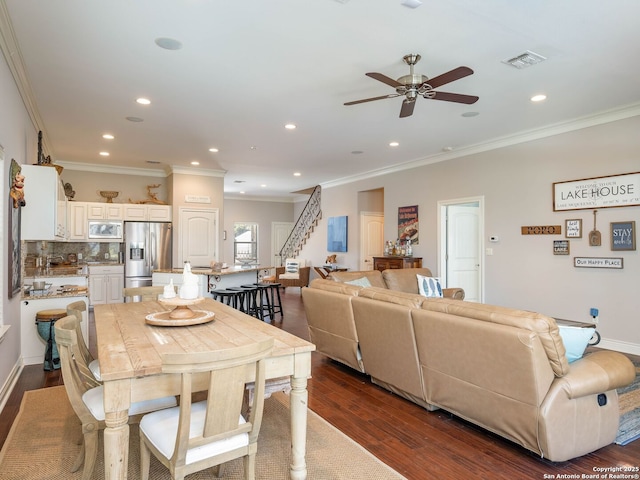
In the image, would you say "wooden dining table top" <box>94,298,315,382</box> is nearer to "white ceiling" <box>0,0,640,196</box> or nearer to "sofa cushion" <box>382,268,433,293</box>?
"white ceiling" <box>0,0,640,196</box>

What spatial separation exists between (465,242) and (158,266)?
5954 mm

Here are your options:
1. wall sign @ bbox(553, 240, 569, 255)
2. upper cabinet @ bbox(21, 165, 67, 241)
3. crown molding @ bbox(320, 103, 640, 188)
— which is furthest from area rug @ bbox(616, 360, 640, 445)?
upper cabinet @ bbox(21, 165, 67, 241)

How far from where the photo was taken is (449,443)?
2.62 metres

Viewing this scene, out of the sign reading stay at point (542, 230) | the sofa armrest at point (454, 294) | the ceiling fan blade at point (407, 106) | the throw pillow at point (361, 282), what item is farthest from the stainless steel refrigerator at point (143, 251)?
the sign reading stay at point (542, 230)

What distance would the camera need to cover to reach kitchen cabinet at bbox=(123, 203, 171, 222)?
7.83 m

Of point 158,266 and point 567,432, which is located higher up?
point 158,266

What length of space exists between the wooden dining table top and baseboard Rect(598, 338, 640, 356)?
4.58 metres

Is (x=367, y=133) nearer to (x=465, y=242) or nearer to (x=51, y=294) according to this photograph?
(x=465, y=242)

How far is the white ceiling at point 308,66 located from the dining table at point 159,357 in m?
2.12

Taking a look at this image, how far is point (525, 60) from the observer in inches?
135

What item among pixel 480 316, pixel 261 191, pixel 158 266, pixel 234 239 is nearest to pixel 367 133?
pixel 480 316

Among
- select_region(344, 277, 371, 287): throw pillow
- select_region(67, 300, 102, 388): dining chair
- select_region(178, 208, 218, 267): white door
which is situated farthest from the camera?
select_region(178, 208, 218, 267): white door

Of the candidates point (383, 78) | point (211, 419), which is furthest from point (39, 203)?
point (383, 78)

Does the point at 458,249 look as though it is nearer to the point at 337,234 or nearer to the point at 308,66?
the point at 337,234
